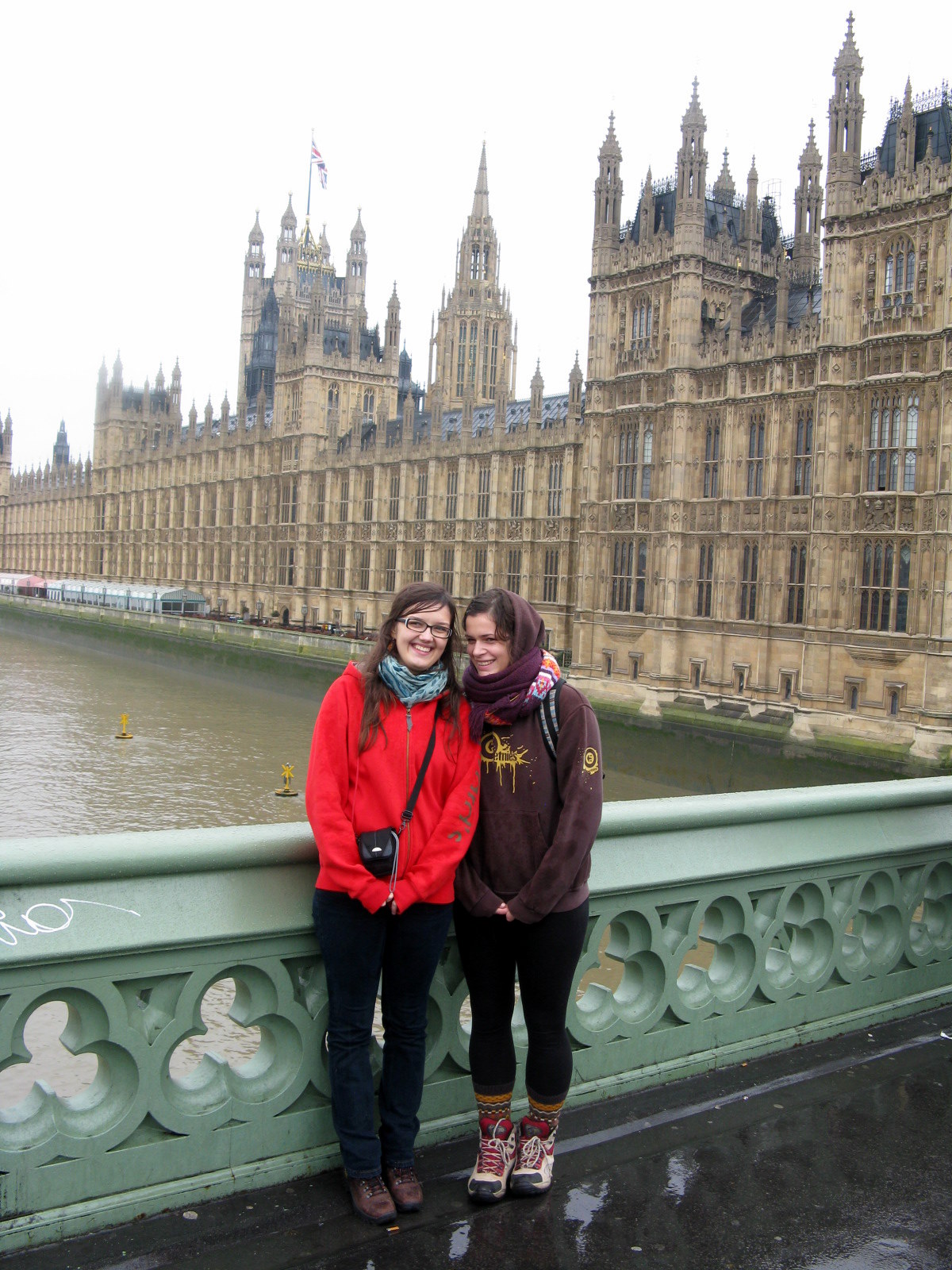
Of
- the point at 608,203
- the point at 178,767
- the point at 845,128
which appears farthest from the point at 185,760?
the point at 845,128

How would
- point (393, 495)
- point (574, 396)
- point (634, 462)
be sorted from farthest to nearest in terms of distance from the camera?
point (393, 495)
point (574, 396)
point (634, 462)

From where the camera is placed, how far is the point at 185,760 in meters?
29.3

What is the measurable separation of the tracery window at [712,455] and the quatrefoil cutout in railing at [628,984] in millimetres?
30028

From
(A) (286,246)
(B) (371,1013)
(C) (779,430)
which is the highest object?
(A) (286,246)

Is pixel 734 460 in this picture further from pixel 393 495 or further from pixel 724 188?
pixel 393 495

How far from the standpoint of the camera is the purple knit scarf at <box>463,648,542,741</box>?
3.25 metres

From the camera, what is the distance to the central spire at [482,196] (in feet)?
245

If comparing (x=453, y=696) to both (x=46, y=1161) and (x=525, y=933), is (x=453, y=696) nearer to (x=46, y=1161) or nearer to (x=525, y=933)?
(x=525, y=933)

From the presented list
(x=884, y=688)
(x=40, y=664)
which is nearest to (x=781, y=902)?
(x=884, y=688)

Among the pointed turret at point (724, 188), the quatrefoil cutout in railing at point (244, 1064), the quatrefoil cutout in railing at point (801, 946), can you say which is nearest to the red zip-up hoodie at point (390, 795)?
the quatrefoil cutout in railing at point (244, 1064)

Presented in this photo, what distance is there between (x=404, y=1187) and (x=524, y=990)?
651 millimetres

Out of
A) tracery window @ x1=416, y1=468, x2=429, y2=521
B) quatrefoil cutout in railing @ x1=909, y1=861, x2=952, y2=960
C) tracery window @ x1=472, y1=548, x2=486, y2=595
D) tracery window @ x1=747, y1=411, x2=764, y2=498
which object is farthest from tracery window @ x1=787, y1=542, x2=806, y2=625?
quatrefoil cutout in railing @ x1=909, y1=861, x2=952, y2=960

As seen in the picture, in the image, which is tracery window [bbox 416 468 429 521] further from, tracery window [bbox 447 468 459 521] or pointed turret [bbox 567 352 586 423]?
pointed turret [bbox 567 352 586 423]

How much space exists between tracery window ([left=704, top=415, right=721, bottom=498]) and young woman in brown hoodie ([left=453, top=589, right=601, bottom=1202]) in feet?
99.8
